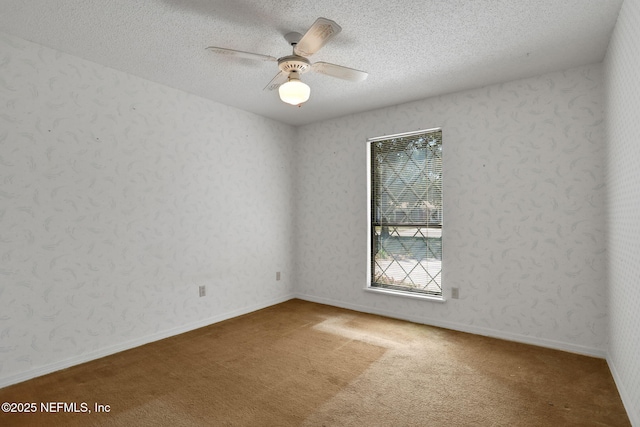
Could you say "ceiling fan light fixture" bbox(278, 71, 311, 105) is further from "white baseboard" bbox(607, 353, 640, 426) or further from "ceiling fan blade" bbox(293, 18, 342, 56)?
"white baseboard" bbox(607, 353, 640, 426)

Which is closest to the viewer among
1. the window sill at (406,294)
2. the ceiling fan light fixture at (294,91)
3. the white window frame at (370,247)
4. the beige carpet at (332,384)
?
the beige carpet at (332,384)

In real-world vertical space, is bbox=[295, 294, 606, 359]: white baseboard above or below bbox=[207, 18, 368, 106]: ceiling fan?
below

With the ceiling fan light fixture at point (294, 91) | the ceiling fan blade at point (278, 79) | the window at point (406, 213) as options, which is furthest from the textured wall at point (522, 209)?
the ceiling fan light fixture at point (294, 91)

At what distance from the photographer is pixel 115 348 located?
2834mm

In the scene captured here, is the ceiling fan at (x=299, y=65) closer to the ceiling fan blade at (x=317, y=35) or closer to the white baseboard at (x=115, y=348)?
the ceiling fan blade at (x=317, y=35)

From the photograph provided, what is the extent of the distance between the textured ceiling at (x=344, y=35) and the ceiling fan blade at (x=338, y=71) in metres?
0.25

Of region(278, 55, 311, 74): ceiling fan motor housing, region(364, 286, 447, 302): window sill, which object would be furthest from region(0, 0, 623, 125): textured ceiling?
region(364, 286, 447, 302): window sill

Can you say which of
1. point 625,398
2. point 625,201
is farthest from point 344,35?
point 625,398

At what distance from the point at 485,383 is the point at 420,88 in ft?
8.39

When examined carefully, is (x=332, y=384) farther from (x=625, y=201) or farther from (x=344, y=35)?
(x=344, y=35)

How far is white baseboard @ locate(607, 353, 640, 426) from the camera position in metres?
1.75

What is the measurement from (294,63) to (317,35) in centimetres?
39

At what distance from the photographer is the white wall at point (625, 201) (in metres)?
1.77

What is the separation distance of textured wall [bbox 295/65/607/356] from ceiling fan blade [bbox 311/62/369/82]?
58.5 inches
